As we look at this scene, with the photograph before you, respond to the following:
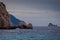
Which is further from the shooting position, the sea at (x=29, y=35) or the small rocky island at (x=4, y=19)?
the small rocky island at (x=4, y=19)

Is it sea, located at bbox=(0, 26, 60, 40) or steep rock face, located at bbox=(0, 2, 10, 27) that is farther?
steep rock face, located at bbox=(0, 2, 10, 27)

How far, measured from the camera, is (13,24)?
169 feet

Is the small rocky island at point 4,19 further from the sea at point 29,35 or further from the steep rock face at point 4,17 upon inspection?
the sea at point 29,35

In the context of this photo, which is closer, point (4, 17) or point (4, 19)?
point (4, 19)

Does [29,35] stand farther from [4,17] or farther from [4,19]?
[4,17]

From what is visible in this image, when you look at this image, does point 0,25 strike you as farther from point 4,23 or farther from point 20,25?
point 20,25

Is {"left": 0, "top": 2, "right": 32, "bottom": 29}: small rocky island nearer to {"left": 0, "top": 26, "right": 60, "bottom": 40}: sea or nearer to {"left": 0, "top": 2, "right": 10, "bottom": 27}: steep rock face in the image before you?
{"left": 0, "top": 2, "right": 10, "bottom": 27}: steep rock face

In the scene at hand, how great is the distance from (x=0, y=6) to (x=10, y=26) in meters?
4.51

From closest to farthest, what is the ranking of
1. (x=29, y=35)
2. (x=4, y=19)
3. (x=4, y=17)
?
(x=29, y=35)
(x=4, y=19)
(x=4, y=17)

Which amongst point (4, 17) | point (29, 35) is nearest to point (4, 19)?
point (4, 17)

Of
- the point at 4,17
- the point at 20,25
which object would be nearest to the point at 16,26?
the point at 20,25

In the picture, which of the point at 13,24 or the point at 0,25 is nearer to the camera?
the point at 0,25

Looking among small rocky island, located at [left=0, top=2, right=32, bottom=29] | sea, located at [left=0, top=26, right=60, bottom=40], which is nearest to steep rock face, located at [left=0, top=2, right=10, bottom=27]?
small rocky island, located at [left=0, top=2, right=32, bottom=29]

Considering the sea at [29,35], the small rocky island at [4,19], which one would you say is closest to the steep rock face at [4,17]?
the small rocky island at [4,19]
